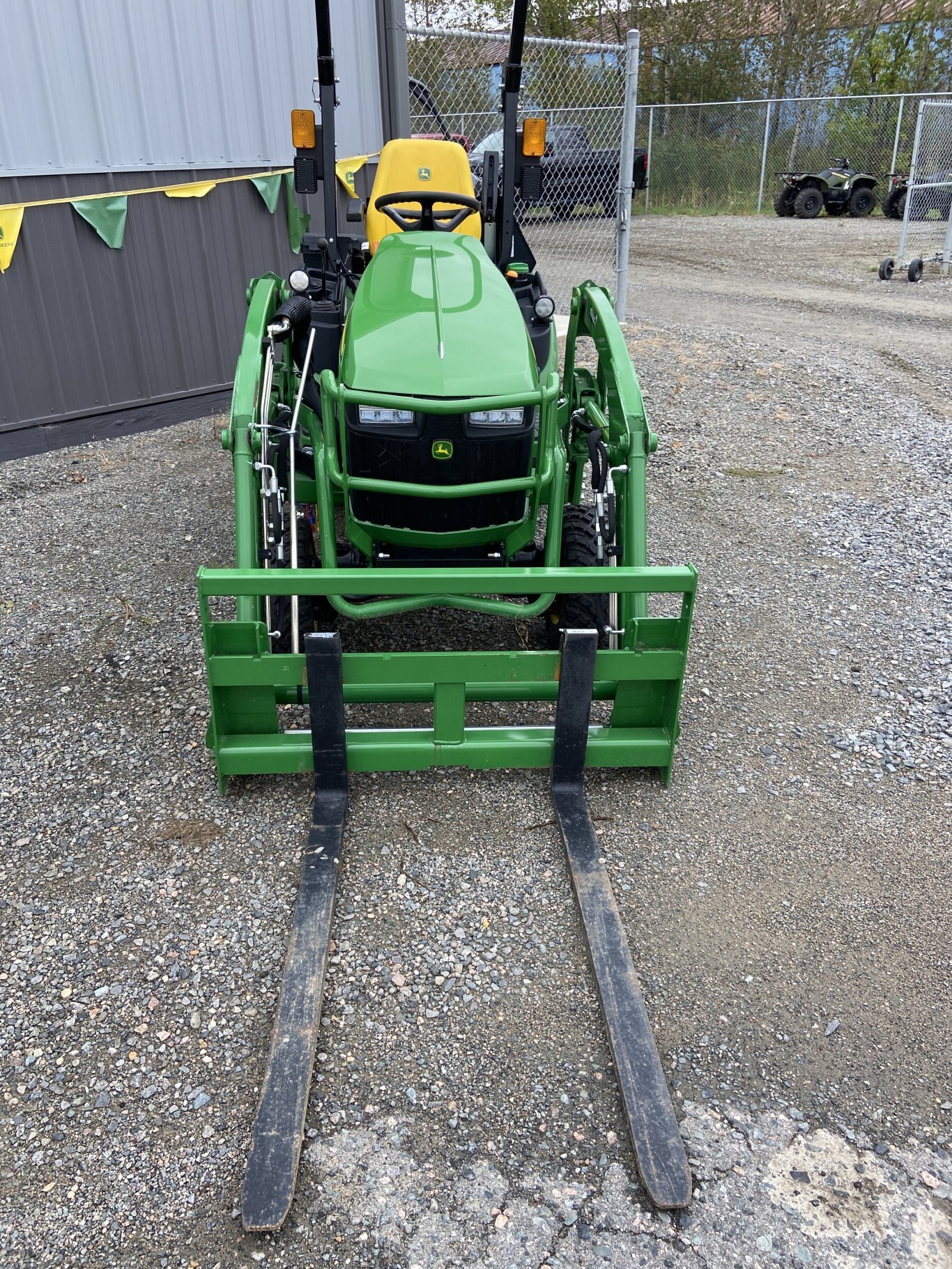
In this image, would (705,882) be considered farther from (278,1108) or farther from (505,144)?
(505,144)

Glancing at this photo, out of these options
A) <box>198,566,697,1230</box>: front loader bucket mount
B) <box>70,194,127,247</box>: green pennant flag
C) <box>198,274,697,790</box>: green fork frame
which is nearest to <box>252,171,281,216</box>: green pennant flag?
<box>70,194,127,247</box>: green pennant flag

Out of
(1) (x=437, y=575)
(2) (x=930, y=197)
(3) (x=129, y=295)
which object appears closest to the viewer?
(1) (x=437, y=575)

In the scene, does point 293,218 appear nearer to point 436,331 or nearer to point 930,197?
point 436,331

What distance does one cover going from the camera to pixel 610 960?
2.57 metres

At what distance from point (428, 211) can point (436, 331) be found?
3.25 feet

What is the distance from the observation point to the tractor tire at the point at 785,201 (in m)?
19.2

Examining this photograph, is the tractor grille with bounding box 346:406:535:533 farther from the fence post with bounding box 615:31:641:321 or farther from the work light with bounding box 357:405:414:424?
the fence post with bounding box 615:31:641:321

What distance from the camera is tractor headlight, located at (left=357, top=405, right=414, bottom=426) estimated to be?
2.99 metres

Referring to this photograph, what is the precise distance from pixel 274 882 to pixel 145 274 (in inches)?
207

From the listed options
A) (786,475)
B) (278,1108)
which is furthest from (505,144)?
(278,1108)

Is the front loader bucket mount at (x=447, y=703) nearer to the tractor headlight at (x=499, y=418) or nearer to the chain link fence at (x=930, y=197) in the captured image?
the tractor headlight at (x=499, y=418)

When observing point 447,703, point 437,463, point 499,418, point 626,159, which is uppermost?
point 626,159

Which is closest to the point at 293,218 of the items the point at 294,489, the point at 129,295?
the point at 129,295

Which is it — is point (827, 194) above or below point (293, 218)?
below
